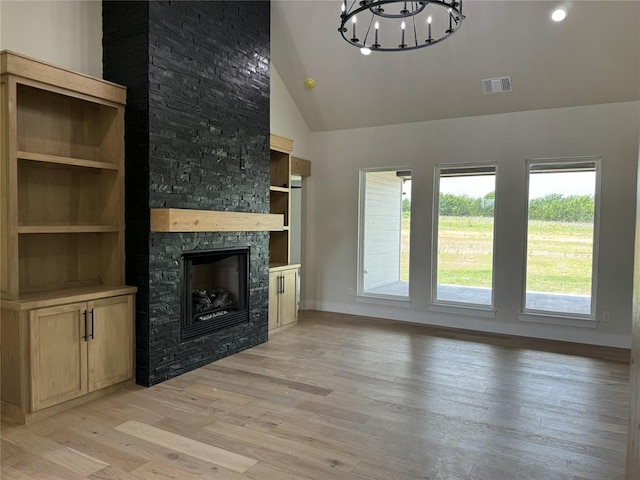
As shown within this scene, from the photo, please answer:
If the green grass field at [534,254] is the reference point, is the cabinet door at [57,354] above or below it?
below

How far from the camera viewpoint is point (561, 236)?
213 inches

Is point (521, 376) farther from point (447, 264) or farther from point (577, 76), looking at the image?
point (577, 76)

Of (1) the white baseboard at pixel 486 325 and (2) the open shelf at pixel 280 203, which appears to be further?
(2) the open shelf at pixel 280 203

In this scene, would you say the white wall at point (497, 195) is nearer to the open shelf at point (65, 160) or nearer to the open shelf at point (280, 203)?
the open shelf at point (280, 203)

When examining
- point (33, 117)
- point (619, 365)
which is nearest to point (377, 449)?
point (619, 365)

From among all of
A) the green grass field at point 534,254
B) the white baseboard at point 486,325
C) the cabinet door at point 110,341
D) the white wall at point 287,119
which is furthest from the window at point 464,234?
the cabinet door at point 110,341

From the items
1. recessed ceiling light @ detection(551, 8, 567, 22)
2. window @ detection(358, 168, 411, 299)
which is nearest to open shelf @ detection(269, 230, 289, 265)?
window @ detection(358, 168, 411, 299)

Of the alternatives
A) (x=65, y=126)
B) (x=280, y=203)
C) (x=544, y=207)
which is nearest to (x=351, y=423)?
(x=65, y=126)

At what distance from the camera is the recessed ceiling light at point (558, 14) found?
14.2 ft

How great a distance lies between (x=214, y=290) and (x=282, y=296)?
3.76 feet

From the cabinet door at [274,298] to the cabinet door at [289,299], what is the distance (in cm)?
10

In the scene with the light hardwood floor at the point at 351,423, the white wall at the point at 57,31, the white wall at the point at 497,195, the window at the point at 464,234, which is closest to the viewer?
the light hardwood floor at the point at 351,423

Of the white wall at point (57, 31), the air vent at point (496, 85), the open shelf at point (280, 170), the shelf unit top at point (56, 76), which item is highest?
the air vent at point (496, 85)

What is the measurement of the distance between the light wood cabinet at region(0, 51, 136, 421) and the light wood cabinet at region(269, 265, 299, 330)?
203 centimetres
